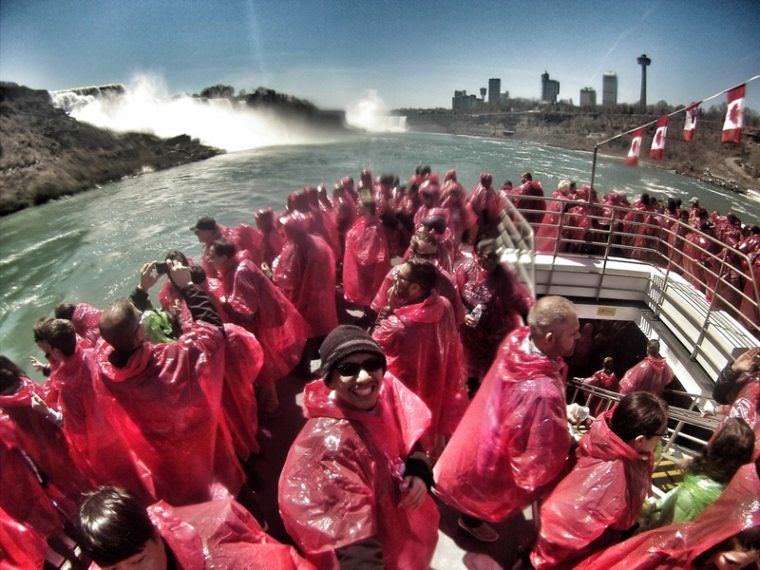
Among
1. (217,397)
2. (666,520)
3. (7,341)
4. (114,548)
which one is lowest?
(7,341)

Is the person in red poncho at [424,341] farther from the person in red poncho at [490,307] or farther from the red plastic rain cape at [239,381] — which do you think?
the red plastic rain cape at [239,381]

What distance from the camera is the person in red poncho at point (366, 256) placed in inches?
186

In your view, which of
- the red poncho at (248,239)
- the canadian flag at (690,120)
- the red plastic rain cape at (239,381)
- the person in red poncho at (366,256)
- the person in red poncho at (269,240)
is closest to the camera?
the red plastic rain cape at (239,381)

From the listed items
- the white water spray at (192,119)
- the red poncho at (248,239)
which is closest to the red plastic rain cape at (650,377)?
the red poncho at (248,239)

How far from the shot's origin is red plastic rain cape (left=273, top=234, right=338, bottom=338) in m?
3.99

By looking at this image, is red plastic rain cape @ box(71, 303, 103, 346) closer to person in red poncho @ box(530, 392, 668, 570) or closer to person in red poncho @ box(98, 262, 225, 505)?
person in red poncho @ box(98, 262, 225, 505)

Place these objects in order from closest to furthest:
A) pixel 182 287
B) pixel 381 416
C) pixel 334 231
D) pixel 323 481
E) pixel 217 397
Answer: pixel 323 481 < pixel 381 416 < pixel 217 397 < pixel 182 287 < pixel 334 231

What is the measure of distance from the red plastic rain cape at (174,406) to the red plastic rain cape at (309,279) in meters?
1.57

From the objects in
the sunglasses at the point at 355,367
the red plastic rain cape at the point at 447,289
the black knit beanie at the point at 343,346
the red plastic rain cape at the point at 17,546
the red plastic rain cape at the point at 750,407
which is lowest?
the red plastic rain cape at the point at 17,546

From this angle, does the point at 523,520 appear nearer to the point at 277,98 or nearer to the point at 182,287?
the point at 182,287

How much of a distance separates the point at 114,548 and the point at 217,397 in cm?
133

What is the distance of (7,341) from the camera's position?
29.4 feet

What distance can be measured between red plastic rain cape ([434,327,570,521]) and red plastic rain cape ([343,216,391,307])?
2690mm

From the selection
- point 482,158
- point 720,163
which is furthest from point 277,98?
point 720,163
